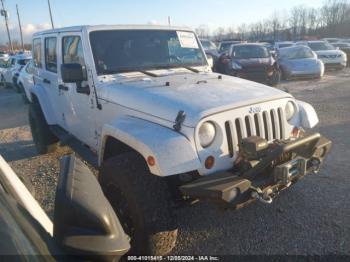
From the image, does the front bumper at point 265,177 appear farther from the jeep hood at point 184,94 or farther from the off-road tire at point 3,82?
the off-road tire at point 3,82

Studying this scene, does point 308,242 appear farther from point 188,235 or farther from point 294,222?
point 188,235

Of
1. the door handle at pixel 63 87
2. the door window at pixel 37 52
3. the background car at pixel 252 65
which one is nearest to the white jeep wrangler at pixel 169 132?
→ the door handle at pixel 63 87

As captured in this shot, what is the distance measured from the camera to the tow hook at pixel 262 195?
2.79m

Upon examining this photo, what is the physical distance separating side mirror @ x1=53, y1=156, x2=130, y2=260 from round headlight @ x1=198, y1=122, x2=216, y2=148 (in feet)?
5.29

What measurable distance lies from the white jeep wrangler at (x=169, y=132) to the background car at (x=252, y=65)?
8874 millimetres

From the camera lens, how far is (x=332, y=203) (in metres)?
4.00

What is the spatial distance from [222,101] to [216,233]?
136 cm

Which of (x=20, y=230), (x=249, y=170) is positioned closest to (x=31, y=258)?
(x=20, y=230)

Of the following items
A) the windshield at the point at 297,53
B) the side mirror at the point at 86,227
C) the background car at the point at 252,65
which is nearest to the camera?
the side mirror at the point at 86,227

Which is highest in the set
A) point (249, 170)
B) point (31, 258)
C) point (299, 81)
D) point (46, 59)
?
point (46, 59)

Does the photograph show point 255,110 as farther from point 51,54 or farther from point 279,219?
point 51,54

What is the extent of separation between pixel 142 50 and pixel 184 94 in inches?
50.4

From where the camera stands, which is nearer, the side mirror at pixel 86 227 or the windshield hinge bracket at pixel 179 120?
the side mirror at pixel 86 227

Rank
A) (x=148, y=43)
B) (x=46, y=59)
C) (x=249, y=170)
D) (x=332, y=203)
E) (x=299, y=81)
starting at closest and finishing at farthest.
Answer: (x=249, y=170), (x=332, y=203), (x=148, y=43), (x=46, y=59), (x=299, y=81)
